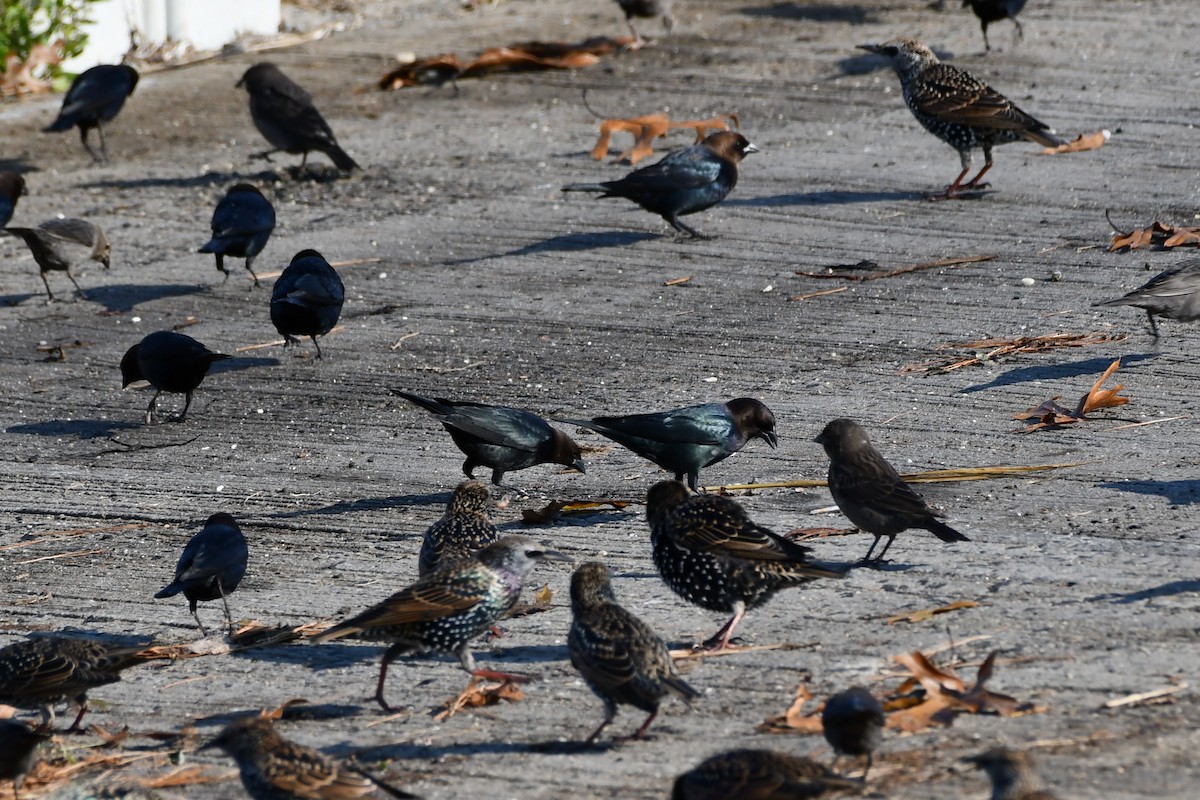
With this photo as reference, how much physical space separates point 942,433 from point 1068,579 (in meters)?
1.90

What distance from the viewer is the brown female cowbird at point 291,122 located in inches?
508

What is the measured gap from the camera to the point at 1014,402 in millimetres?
8117

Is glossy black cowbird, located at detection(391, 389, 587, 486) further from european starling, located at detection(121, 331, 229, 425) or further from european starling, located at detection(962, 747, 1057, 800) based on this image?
european starling, located at detection(962, 747, 1057, 800)

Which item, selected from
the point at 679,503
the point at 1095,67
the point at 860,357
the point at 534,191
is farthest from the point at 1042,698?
the point at 1095,67

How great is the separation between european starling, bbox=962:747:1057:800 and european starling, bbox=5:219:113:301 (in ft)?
27.6

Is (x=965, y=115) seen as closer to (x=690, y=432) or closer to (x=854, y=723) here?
(x=690, y=432)

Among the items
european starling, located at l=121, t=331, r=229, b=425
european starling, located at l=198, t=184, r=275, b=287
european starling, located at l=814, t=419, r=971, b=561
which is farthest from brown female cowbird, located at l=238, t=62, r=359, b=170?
european starling, located at l=814, t=419, r=971, b=561

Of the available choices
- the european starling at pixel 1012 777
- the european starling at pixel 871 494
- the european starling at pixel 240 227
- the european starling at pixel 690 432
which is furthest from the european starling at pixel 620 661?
the european starling at pixel 240 227

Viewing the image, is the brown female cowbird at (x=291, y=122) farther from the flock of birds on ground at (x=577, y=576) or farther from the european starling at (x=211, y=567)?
the european starling at (x=211, y=567)

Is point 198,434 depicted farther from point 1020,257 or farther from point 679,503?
point 1020,257


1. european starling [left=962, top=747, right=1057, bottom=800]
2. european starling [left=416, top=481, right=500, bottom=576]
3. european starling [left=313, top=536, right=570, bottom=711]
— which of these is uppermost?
european starling [left=962, top=747, right=1057, bottom=800]

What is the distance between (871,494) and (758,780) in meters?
2.22

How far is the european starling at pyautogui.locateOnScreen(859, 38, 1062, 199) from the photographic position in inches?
462

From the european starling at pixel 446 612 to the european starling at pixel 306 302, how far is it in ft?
13.3
